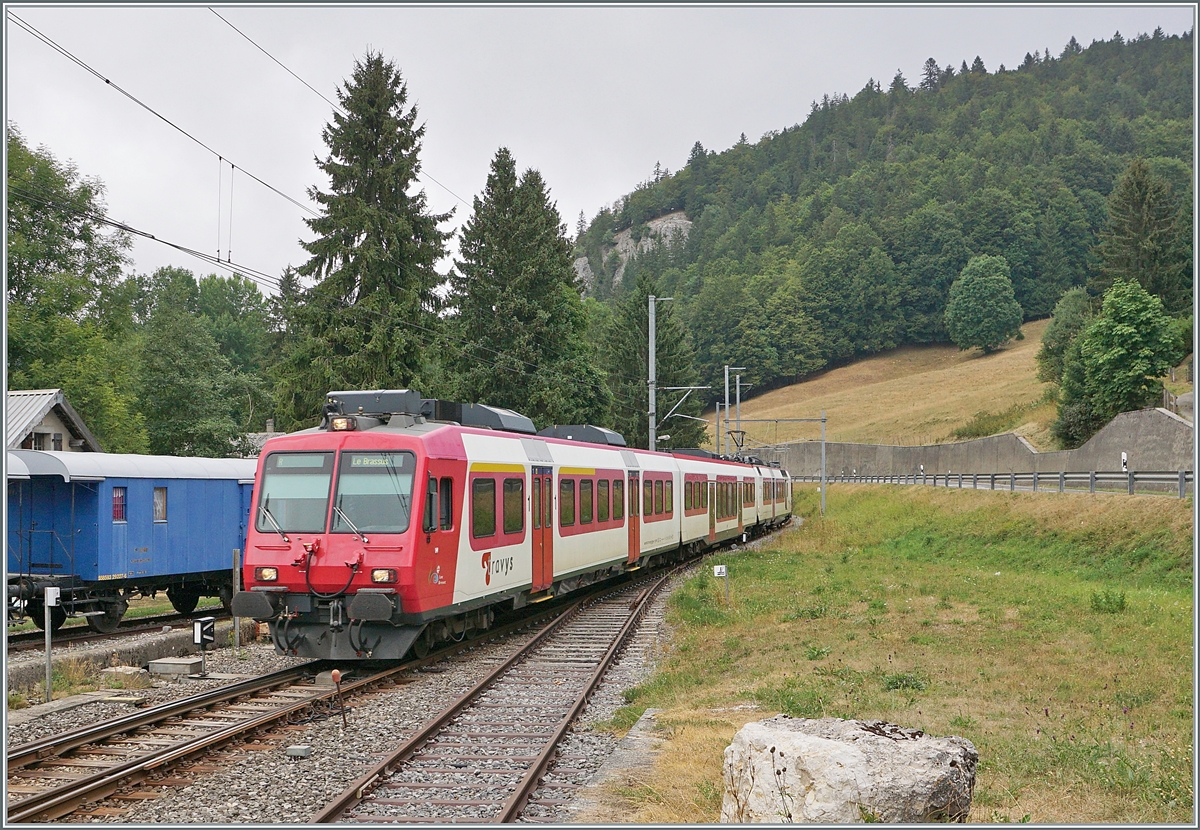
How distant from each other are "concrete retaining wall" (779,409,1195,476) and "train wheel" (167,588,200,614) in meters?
29.5

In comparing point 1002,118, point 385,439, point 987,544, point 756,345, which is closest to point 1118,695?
point 385,439

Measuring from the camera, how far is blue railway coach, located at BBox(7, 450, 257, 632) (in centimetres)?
1777

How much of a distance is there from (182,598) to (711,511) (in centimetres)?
1744

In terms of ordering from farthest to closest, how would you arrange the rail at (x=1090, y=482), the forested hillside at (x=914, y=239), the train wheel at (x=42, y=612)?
the forested hillside at (x=914, y=239) → the rail at (x=1090, y=482) → the train wheel at (x=42, y=612)

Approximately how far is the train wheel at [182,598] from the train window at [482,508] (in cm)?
984

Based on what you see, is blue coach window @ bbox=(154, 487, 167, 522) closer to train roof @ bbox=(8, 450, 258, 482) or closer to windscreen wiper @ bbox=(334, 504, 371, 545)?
train roof @ bbox=(8, 450, 258, 482)

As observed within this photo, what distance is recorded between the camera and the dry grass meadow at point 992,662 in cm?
762

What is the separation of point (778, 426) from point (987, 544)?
7479cm

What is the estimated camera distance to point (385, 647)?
12727 mm

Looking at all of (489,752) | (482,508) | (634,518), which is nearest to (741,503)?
(634,518)

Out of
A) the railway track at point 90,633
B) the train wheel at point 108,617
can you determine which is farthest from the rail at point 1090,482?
the train wheel at point 108,617

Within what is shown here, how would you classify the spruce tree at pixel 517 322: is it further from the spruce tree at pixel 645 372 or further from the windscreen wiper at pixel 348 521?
the windscreen wiper at pixel 348 521

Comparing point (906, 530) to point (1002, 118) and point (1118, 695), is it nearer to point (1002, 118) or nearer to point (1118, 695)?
point (1118, 695)

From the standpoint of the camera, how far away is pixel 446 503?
13.3 m
